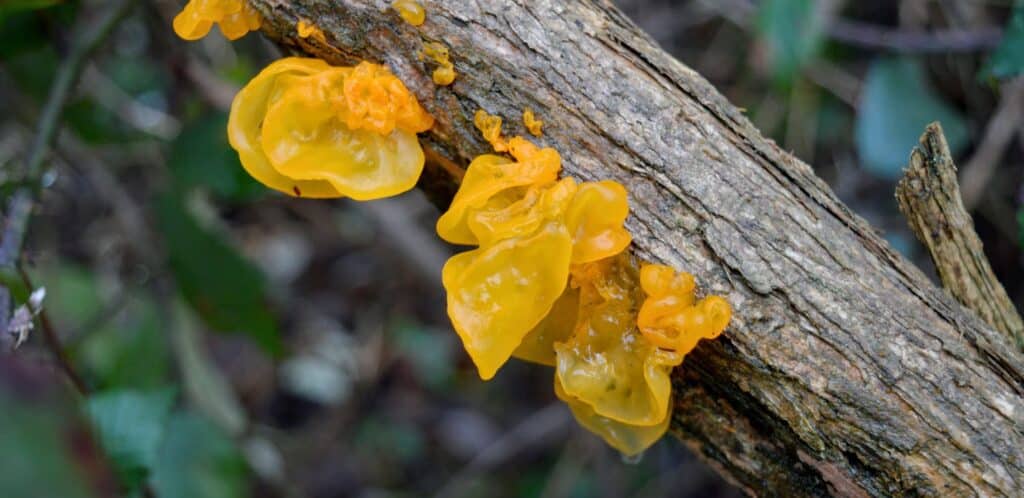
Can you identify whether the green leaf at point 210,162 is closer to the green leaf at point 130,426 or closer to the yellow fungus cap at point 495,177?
the green leaf at point 130,426

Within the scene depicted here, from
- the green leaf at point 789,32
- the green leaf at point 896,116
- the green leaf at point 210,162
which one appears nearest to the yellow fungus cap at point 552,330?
the green leaf at point 210,162

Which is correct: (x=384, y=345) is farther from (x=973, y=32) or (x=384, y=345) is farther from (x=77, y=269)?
(x=973, y=32)

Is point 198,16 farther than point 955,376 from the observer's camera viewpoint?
Yes

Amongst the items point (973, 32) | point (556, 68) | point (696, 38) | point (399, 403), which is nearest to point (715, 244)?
point (556, 68)

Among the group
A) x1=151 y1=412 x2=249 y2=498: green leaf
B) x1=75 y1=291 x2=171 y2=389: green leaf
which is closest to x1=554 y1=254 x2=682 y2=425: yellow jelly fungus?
x1=151 y1=412 x2=249 y2=498: green leaf

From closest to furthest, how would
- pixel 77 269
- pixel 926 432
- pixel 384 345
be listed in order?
pixel 926 432, pixel 77 269, pixel 384 345

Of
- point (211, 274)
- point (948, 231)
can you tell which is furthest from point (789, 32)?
point (211, 274)
